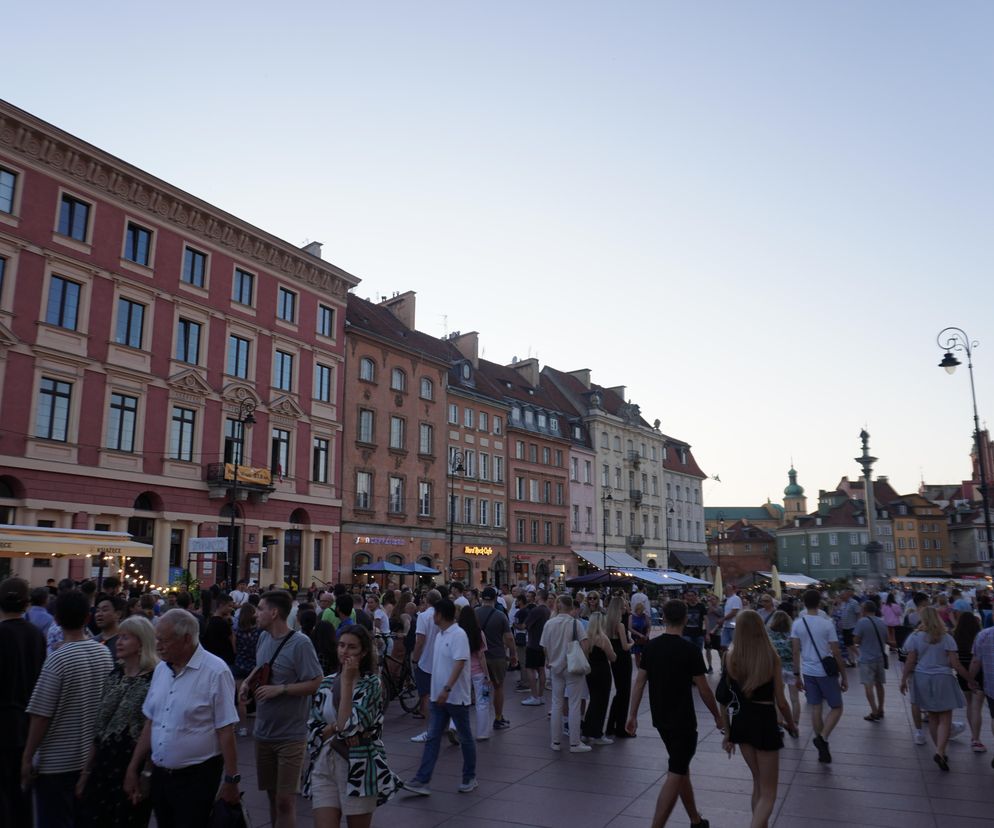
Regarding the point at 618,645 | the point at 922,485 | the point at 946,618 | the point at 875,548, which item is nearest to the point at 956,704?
the point at 618,645

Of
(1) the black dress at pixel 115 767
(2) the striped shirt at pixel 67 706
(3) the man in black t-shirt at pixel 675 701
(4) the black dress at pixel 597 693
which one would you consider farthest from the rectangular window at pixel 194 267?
(3) the man in black t-shirt at pixel 675 701

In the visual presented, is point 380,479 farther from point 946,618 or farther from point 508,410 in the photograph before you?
point 946,618

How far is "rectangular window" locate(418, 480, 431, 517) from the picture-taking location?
143 feet

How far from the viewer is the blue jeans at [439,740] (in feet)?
26.1

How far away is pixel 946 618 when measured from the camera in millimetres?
14609

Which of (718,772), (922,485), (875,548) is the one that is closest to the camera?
(718,772)

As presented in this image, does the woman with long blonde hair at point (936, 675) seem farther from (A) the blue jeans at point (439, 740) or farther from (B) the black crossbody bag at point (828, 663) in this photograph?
(A) the blue jeans at point (439, 740)

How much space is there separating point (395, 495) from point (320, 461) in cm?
568

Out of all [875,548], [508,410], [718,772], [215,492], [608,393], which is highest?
[608,393]

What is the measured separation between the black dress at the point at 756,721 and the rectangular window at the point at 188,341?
2926 cm

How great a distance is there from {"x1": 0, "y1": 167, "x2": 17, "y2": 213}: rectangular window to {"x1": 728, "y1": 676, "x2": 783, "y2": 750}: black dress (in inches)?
1103

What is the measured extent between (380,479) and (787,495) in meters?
134

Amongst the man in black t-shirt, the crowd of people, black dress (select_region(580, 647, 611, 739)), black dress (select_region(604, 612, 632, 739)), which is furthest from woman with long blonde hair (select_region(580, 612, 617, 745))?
the man in black t-shirt

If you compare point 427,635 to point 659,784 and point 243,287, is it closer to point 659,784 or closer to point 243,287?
point 659,784
